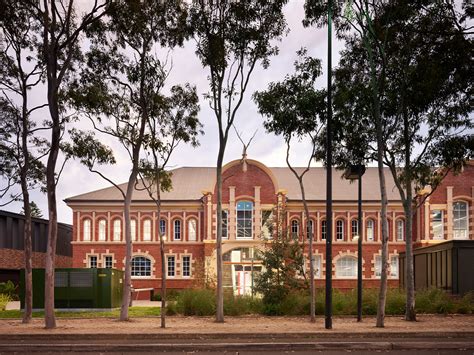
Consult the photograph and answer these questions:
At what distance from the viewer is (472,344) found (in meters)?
15.8

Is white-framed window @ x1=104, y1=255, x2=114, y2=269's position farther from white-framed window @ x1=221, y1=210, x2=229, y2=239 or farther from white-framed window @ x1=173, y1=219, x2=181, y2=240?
white-framed window @ x1=221, y1=210, x2=229, y2=239

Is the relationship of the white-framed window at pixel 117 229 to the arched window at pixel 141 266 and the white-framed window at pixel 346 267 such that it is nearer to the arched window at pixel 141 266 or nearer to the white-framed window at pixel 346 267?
the arched window at pixel 141 266

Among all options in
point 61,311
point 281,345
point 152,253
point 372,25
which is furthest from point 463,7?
point 152,253

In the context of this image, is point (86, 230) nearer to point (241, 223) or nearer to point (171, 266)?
point (171, 266)

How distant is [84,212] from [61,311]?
83.5 ft

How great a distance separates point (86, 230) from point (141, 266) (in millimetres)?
5458

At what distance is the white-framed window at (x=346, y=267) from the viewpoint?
52.0 m

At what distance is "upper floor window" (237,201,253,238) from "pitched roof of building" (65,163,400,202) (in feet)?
9.60

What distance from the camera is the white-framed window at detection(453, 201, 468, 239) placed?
50750 mm

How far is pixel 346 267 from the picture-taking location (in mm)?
52281

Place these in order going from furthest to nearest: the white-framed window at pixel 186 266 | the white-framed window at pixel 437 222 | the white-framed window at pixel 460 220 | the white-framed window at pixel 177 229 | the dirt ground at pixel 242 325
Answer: the white-framed window at pixel 177 229 → the white-framed window at pixel 186 266 → the white-framed window at pixel 437 222 → the white-framed window at pixel 460 220 → the dirt ground at pixel 242 325

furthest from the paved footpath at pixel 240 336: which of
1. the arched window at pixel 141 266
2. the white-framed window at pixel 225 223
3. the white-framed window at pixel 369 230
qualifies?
the white-framed window at pixel 369 230

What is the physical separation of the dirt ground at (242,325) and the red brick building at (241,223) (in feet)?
86.7

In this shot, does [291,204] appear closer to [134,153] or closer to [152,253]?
[152,253]
